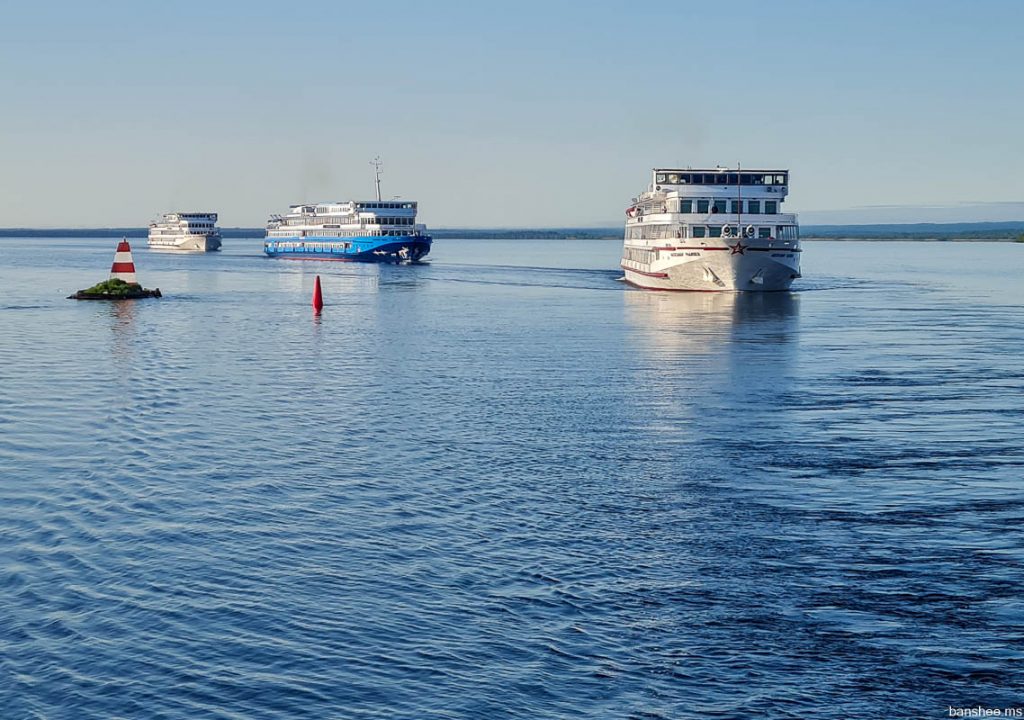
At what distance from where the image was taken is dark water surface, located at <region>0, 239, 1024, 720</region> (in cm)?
1212

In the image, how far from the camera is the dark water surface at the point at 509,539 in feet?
39.8

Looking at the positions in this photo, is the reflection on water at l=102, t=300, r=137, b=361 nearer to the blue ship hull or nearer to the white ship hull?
the white ship hull

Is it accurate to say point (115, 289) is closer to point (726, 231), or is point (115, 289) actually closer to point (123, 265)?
point (123, 265)

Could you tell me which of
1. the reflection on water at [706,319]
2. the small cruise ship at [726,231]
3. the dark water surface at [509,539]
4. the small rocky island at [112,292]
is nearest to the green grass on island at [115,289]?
the small rocky island at [112,292]

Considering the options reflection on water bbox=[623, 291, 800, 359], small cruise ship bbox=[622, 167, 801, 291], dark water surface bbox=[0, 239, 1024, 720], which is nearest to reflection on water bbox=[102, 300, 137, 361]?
dark water surface bbox=[0, 239, 1024, 720]

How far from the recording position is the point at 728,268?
82688 millimetres

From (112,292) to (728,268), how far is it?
42.9 m

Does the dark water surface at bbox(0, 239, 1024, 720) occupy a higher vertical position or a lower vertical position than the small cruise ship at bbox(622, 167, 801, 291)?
lower

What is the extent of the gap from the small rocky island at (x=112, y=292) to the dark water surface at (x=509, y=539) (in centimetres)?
3942

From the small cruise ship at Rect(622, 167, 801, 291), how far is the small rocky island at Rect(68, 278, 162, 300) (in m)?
37.9

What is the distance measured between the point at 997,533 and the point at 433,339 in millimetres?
37202

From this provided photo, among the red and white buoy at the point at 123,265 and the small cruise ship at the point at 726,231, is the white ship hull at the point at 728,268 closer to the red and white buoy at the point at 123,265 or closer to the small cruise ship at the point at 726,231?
the small cruise ship at the point at 726,231

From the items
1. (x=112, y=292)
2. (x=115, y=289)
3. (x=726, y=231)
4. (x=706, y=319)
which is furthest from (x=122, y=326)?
(x=726, y=231)

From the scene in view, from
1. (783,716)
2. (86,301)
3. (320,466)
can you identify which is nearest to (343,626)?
(783,716)
